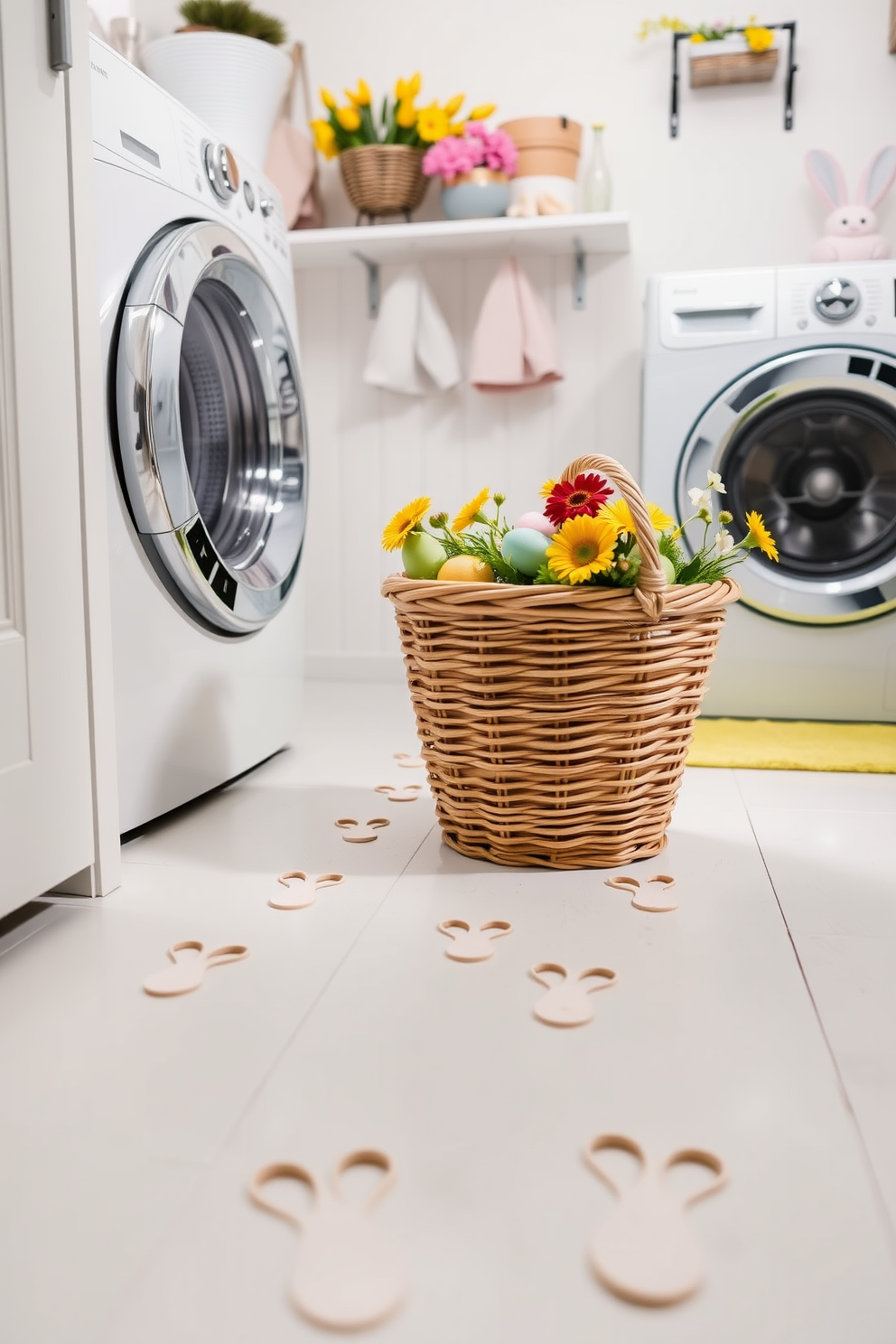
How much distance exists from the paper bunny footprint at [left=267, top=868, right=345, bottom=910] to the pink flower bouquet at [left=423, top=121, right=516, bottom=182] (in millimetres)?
1748

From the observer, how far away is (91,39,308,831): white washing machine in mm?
1203

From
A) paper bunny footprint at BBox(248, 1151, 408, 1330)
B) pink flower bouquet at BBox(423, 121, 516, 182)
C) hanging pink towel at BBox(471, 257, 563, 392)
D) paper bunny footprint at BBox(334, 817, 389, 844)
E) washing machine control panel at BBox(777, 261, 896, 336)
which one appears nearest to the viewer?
paper bunny footprint at BBox(248, 1151, 408, 1330)

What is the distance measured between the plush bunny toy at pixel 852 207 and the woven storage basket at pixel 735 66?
0.25 metres

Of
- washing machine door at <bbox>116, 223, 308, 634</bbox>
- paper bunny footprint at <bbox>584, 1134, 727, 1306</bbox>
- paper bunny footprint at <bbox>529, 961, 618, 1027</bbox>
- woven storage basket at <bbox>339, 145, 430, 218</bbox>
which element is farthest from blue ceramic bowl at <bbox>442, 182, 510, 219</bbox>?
paper bunny footprint at <bbox>584, 1134, 727, 1306</bbox>

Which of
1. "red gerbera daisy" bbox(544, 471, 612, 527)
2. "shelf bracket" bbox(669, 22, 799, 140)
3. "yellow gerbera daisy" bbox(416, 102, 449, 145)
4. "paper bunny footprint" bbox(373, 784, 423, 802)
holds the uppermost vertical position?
"shelf bracket" bbox(669, 22, 799, 140)

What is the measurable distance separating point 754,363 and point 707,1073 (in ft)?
5.31

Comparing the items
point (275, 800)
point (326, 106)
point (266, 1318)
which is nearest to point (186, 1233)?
point (266, 1318)

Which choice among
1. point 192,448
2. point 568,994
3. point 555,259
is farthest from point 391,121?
point 568,994

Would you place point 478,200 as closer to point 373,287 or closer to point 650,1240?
point 373,287

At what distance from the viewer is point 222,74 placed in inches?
86.7

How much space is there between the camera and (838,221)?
220 cm

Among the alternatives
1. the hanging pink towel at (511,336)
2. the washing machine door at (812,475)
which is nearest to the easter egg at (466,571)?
the washing machine door at (812,475)

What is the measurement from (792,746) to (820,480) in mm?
553

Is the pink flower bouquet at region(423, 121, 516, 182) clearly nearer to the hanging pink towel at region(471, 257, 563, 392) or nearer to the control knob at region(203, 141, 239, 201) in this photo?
the hanging pink towel at region(471, 257, 563, 392)
